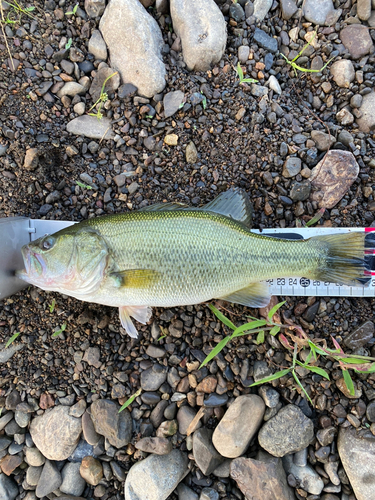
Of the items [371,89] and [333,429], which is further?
[371,89]

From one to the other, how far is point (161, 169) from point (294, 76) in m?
1.81

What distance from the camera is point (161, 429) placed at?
305 centimetres

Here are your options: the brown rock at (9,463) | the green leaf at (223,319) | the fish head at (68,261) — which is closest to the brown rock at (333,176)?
the green leaf at (223,319)

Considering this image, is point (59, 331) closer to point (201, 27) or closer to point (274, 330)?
point (274, 330)

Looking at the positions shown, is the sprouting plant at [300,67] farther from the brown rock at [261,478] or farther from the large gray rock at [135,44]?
the brown rock at [261,478]

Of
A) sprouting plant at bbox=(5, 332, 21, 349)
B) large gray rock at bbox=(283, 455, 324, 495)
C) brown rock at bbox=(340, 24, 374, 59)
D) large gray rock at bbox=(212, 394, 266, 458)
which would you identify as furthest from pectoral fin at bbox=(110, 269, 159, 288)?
brown rock at bbox=(340, 24, 374, 59)

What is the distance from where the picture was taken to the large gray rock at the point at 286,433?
2.93 metres

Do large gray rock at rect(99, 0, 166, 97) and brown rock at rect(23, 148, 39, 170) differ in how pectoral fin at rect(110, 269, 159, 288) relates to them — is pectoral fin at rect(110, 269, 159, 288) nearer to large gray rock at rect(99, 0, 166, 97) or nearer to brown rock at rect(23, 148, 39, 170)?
brown rock at rect(23, 148, 39, 170)

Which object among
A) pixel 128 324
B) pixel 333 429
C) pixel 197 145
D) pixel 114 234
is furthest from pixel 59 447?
pixel 197 145

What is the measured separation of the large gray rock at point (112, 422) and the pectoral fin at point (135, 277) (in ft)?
4.28

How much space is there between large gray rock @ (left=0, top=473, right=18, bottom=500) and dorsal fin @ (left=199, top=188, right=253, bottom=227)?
11.3 feet

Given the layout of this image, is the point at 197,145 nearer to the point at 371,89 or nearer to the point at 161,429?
the point at 371,89

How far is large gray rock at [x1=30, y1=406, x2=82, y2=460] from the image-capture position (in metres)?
3.14

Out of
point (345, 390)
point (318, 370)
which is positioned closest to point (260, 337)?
point (318, 370)
